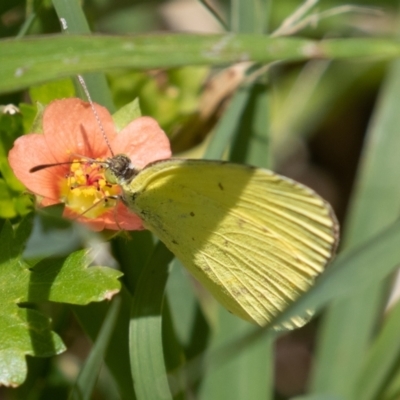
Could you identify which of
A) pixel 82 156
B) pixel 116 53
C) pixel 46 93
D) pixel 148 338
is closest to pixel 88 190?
pixel 82 156

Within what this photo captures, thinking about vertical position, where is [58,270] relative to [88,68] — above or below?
below

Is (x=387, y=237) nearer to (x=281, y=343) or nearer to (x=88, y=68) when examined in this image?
(x=88, y=68)

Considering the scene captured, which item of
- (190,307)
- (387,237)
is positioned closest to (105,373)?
(190,307)

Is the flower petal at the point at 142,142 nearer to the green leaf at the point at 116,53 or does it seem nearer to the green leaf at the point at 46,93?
the green leaf at the point at 46,93

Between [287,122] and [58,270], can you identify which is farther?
[287,122]

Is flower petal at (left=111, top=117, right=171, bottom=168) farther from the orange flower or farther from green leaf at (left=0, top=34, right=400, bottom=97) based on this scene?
green leaf at (left=0, top=34, right=400, bottom=97)

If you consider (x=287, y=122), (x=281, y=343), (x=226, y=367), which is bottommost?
(x=281, y=343)

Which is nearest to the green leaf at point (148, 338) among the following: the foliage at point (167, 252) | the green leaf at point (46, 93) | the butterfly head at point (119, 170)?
the foliage at point (167, 252)

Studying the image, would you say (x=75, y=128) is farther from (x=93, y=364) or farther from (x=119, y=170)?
(x=93, y=364)
